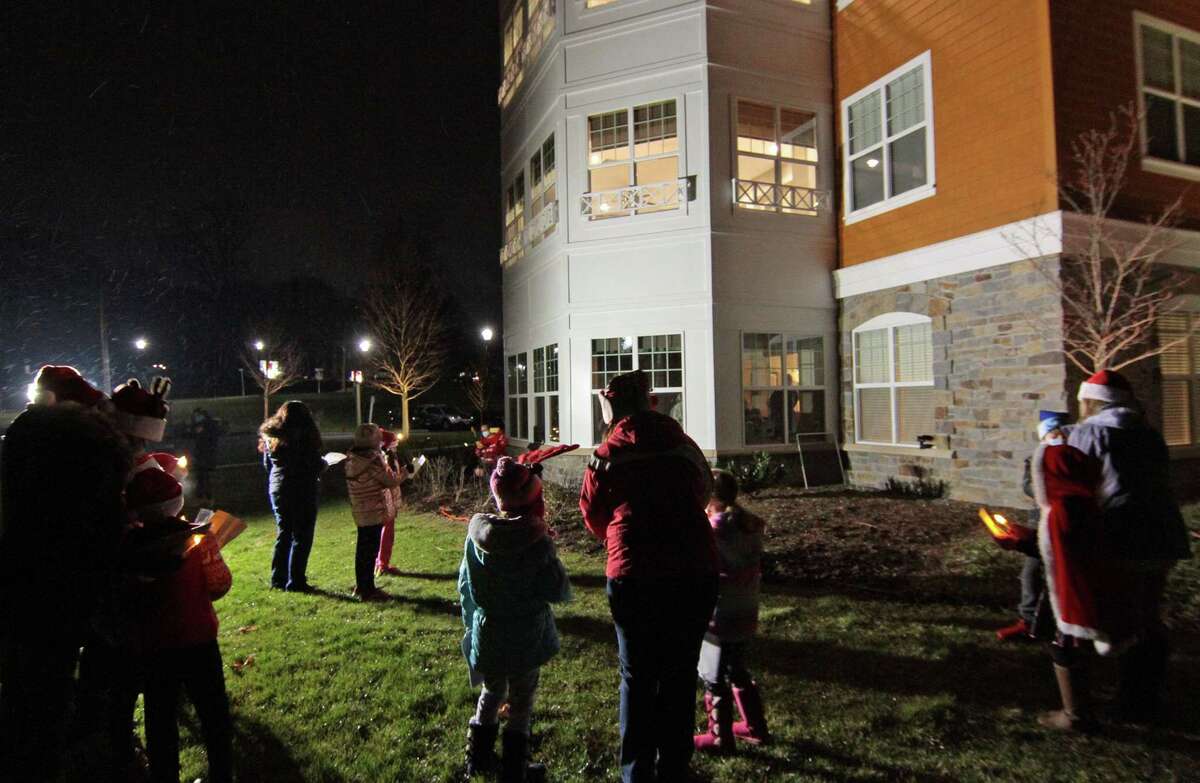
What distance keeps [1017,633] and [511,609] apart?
147 inches

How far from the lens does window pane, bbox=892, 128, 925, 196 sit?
33.0ft

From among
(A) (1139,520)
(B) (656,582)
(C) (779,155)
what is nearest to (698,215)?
(C) (779,155)

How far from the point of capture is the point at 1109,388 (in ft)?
11.5

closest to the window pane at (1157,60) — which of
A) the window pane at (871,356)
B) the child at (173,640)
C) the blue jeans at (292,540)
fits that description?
the window pane at (871,356)

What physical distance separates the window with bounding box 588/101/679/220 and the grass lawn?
23.8ft

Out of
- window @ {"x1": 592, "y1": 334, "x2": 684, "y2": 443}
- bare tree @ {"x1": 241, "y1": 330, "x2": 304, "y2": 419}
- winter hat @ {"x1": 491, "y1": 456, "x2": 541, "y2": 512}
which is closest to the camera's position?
winter hat @ {"x1": 491, "y1": 456, "x2": 541, "y2": 512}

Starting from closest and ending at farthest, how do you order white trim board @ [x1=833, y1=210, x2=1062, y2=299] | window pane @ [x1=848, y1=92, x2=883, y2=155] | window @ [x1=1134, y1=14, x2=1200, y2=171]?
white trim board @ [x1=833, y1=210, x2=1062, y2=299], window @ [x1=1134, y1=14, x2=1200, y2=171], window pane @ [x1=848, y1=92, x2=883, y2=155]

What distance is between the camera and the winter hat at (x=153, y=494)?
2.70 m

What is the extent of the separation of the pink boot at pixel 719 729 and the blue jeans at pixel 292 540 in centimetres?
432

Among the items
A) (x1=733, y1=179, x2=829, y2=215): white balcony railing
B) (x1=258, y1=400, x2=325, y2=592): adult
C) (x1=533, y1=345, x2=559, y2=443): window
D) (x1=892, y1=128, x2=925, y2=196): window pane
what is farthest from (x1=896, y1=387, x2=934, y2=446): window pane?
(x1=258, y1=400, x2=325, y2=592): adult

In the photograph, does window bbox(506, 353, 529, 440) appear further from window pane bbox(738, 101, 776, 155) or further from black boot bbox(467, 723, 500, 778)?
black boot bbox(467, 723, 500, 778)

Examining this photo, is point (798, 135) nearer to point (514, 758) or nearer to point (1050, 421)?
point (1050, 421)

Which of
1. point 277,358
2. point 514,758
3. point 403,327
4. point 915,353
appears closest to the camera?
point 514,758

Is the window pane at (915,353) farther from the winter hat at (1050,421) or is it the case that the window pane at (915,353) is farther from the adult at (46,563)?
the adult at (46,563)
